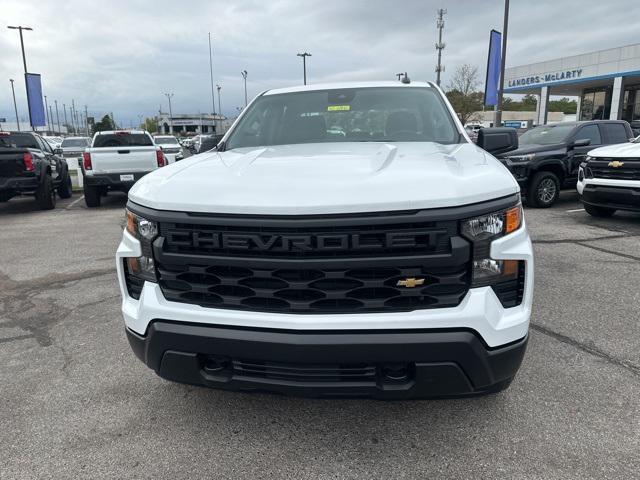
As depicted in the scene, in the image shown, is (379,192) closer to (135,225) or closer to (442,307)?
(442,307)

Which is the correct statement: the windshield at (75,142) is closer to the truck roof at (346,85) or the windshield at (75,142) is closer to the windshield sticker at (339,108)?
the truck roof at (346,85)

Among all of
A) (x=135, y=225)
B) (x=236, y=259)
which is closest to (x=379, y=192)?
(x=236, y=259)

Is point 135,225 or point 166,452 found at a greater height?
point 135,225

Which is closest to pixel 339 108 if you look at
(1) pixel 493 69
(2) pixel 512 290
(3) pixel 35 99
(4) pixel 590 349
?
(2) pixel 512 290

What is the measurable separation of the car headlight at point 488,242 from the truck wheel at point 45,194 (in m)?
10.6

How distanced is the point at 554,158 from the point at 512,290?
8.54m

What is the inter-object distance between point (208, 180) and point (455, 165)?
1.20 m

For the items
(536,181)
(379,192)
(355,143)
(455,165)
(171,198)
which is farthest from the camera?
(536,181)

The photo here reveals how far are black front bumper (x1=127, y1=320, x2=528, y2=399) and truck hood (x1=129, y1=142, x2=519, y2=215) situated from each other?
539 mm

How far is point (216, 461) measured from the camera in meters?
2.35

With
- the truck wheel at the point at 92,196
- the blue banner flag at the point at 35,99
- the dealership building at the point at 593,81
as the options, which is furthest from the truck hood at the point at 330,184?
the dealership building at the point at 593,81

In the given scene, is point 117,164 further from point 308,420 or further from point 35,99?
point 35,99

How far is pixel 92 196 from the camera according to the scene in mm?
11016

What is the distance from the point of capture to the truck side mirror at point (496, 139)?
11.5 feet
